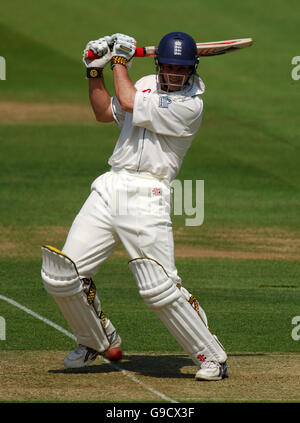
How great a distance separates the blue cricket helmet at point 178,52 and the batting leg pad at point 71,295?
62.2 inches

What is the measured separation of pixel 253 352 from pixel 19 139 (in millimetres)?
12599

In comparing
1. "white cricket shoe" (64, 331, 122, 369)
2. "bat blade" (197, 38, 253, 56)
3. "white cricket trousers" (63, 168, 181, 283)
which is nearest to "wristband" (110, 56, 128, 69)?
"bat blade" (197, 38, 253, 56)

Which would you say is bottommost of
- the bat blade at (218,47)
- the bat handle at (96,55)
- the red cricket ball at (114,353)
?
the red cricket ball at (114,353)

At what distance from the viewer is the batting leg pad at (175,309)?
6797 mm

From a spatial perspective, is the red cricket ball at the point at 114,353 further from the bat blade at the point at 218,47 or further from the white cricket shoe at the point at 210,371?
the bat blade at the point at 218,47

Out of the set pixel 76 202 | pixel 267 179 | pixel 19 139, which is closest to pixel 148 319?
pixel 76 202

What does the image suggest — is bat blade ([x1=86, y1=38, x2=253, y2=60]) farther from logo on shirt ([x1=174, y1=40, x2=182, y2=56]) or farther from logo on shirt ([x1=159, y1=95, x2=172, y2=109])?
logo on shirt ([x1=159, y1=95, x2=172, y2=109])

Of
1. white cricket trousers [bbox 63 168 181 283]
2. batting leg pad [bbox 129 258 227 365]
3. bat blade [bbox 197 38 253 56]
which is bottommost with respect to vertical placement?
batting leg pad [bbox 129 258 227 365]

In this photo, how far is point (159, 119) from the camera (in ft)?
22.8

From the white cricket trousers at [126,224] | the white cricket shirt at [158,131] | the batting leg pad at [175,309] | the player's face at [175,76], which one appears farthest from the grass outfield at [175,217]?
the player's face at [175,76]

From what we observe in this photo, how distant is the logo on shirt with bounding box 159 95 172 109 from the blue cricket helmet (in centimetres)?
26

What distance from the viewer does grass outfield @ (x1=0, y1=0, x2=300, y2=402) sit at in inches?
284

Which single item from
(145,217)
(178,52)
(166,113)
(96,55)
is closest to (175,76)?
(178,52)

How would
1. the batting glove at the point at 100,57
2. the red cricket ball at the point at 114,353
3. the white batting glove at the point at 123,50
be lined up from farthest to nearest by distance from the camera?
the red cricket ball at the point at 114,353
the batting glove at the point at 100,57
the white batting glove at the point at 123,50
